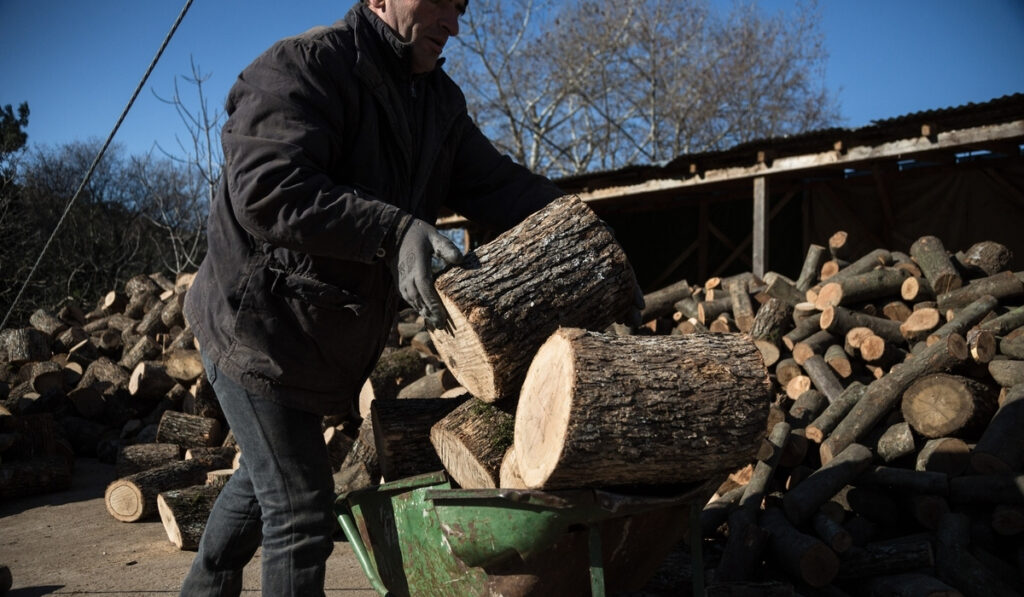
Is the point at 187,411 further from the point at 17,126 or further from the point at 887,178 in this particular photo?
the point at 17,126

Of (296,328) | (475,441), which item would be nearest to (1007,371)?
(475,441)

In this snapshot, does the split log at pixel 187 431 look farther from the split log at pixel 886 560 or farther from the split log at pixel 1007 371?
the split log at pixel 1007 371

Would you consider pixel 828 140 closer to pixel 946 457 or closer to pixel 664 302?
pixel 664 302

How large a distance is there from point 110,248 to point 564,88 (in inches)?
511

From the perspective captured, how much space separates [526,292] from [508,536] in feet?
2.27

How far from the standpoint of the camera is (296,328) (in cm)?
209

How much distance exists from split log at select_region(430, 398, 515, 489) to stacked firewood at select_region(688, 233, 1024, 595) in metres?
0.68

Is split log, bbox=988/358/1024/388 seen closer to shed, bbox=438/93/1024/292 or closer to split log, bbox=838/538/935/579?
split log, bbox=838/538/935/579

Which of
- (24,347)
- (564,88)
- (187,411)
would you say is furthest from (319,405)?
(564,88)

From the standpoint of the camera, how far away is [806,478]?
12.6 feet

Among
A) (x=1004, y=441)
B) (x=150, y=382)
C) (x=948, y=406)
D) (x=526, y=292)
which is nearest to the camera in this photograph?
(x=526, y=292)

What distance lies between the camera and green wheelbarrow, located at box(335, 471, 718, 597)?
1.74 m

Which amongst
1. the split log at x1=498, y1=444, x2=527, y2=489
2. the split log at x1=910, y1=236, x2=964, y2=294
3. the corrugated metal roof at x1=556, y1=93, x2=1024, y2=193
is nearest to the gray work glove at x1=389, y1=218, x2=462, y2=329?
the split log at x1=498, y1=444, x2=527, y2=489

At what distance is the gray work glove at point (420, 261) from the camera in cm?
194
